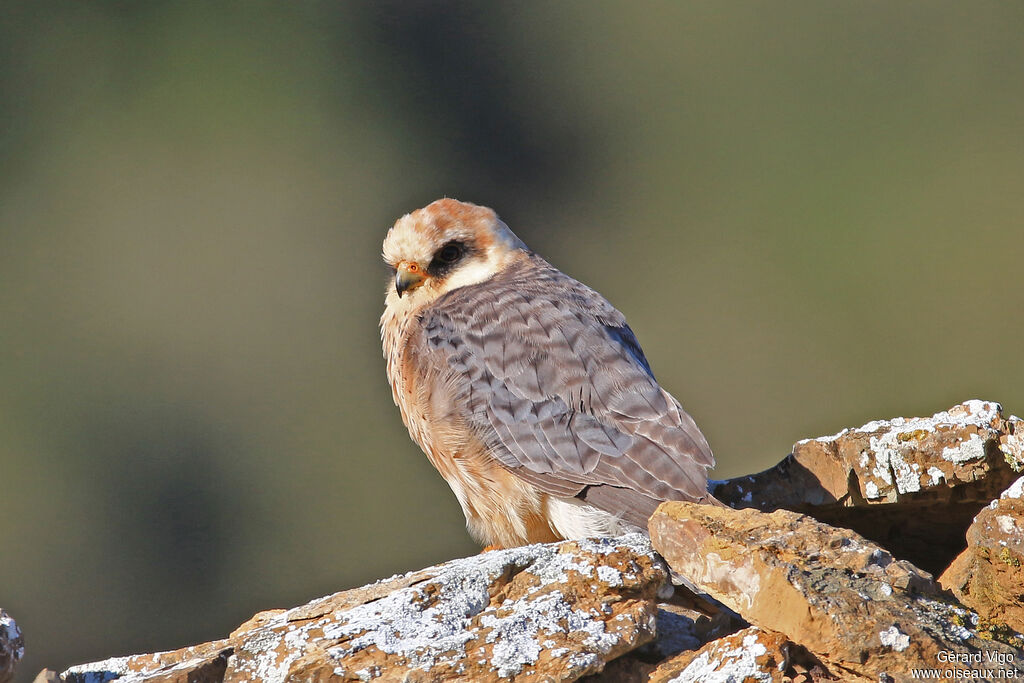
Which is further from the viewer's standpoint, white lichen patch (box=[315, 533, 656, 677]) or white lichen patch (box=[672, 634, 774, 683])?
white lichen patch (box=[315, 533, 656, 677])

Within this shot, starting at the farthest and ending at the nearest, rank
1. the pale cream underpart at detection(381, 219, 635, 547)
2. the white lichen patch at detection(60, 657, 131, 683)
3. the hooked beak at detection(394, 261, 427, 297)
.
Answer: the hooked beak at detection(394, 261, 427, 297) < the pale cream underpart at detection(381, 219, 635, 547) < the white lichen patch at detection(60, 657, 131, 683)

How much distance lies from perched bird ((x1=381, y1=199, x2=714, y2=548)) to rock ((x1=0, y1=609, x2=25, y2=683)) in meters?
1.88

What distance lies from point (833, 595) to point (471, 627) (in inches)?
32.9

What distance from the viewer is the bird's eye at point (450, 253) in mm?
5465

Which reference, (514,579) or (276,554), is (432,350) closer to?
(514,579)

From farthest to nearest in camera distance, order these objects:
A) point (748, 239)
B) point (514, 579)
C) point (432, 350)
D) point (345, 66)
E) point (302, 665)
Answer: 1. point (345, 66)
2. point (748, 239)
3. point (432, 350)
4. point (514, 579)
5. point (302, 665)

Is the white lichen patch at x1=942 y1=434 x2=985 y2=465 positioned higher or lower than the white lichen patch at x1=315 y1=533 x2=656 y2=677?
lower

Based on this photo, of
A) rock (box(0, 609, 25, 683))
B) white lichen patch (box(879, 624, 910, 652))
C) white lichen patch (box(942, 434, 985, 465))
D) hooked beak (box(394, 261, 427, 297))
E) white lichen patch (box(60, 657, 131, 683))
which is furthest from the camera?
hooked beak (box(394, 261, 427, 297))

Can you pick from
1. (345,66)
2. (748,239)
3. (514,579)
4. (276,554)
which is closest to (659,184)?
(748,239)

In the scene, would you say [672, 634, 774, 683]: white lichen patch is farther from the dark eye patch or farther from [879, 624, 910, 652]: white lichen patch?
the dark eye patch

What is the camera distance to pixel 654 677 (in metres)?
2.96

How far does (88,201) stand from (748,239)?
566 inches

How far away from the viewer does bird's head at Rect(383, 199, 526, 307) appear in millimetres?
5410

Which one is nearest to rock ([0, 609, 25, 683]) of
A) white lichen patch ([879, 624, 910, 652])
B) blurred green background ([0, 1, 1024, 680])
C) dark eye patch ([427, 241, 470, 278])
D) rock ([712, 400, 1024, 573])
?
white lichen patch ([879, 624, 910, 652])
